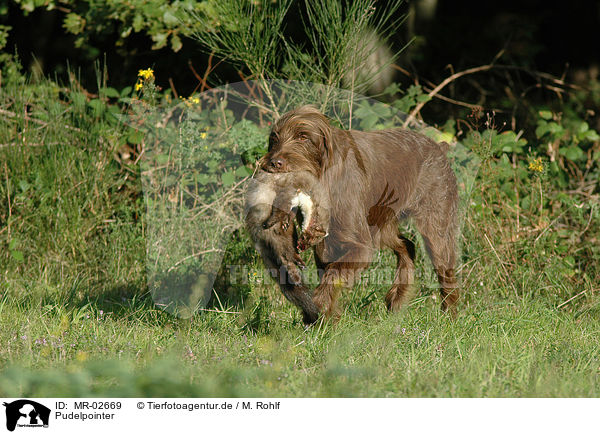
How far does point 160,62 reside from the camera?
8258mm

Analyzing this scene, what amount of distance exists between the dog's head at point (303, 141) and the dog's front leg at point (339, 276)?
1.80 ft

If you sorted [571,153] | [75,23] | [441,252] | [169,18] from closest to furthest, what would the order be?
[441,252]
[571,153]
[169,18]
[75,23]

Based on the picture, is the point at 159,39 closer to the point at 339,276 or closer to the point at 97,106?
the point at 97,106

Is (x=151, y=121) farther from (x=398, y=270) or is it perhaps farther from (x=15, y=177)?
(x=398, y=270)

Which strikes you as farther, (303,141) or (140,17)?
(140,17)

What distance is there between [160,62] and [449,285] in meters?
4.65

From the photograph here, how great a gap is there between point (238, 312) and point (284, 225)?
109 cm

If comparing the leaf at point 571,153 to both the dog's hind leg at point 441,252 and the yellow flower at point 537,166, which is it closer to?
the yellow flower at point 537,166

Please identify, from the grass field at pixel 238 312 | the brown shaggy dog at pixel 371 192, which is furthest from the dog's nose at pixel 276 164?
the grass field at pixel 238 312
